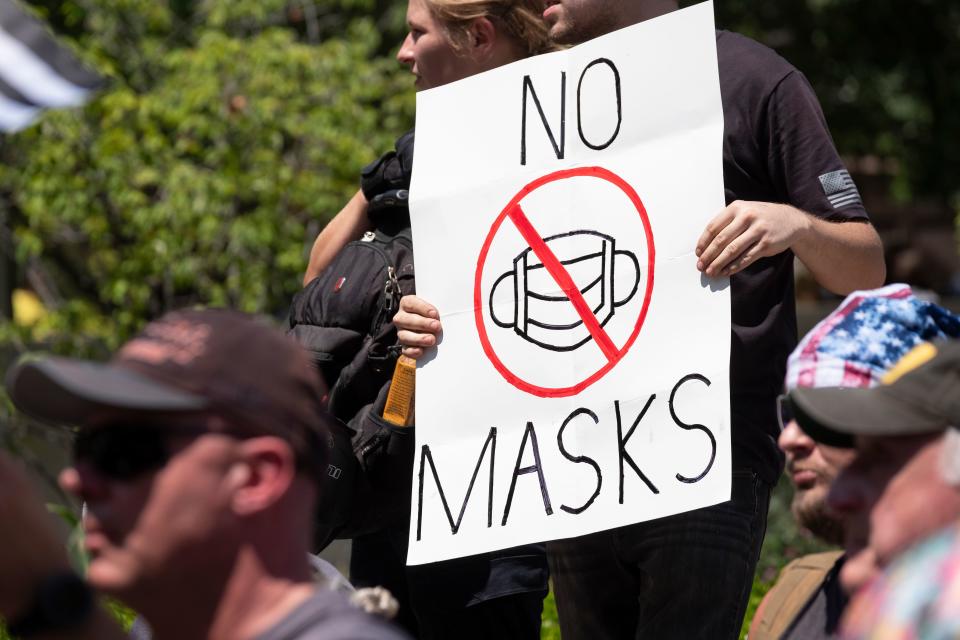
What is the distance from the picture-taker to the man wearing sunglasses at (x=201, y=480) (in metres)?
2.00

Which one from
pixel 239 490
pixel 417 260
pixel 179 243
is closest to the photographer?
pixel 239 490

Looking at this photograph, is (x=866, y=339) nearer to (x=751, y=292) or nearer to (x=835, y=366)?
(x=835, y=366)

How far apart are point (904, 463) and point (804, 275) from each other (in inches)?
429

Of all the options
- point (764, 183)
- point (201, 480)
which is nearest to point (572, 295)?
point (764, 183)

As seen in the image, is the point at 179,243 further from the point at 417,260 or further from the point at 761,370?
the point at 761,370

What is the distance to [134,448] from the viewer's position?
79.2 inches

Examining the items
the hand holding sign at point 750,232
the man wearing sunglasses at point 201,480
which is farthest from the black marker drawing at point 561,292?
the man wearing sunglasses at point 201,480

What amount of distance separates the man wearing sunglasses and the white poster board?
4.15 ft

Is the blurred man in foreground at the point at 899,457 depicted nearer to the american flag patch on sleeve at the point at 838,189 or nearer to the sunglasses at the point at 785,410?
the sunglasses at the point at 785,410

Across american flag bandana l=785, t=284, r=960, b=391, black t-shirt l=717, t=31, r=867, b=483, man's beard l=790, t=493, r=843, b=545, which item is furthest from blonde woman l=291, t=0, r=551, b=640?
american flag bandana l=785, t=284, r=960, b=391

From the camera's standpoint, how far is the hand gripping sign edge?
129 inches

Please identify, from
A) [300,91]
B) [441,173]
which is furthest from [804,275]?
[441,173]

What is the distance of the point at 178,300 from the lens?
8.82 metres

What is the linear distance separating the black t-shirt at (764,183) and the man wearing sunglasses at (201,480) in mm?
1423
